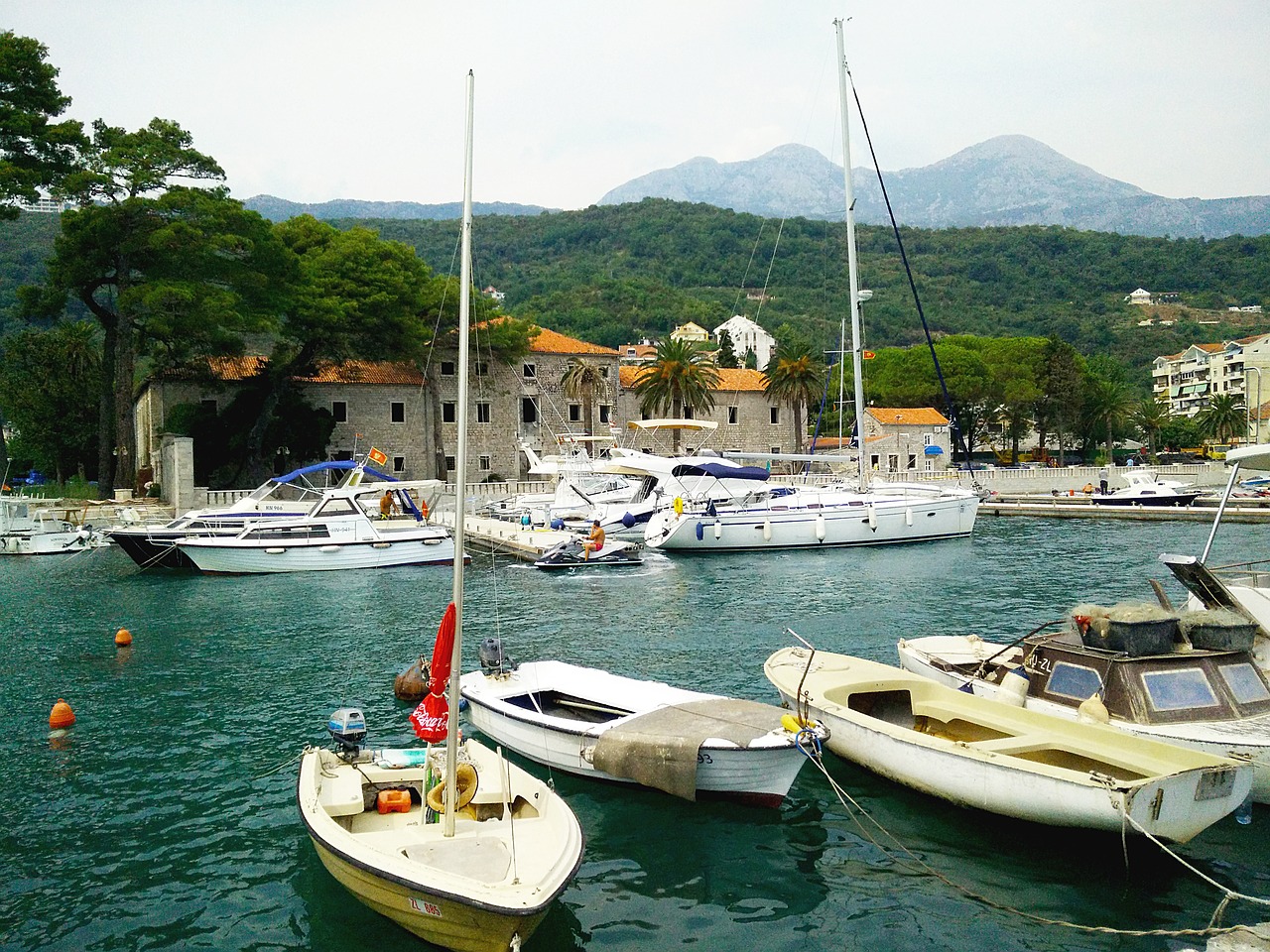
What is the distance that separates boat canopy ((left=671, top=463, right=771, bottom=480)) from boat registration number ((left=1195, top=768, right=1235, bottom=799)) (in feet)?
93.7

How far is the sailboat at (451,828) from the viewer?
677cm

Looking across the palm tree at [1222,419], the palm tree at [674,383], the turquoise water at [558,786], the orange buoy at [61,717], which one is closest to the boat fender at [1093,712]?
the turquoise water at [558,786]

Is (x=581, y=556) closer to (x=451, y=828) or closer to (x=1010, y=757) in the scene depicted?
(x=1010, y=757)

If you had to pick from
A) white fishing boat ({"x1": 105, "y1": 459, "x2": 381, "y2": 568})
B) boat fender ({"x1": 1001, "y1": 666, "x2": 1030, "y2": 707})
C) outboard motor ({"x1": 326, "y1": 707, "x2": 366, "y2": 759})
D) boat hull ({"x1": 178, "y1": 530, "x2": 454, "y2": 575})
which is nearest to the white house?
white fishing boat ({"x1": 105, "y1": 459, "x2": 381, "y2": 568})

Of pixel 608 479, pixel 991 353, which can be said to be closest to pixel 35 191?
pixel 608 479

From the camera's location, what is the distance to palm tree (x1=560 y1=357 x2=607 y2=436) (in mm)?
57412

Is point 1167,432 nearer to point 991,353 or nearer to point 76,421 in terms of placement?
point 991,353

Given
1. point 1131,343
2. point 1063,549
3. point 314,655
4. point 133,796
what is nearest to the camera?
point 133,796

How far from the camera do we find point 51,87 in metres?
40.4

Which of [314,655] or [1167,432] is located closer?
[314,655]

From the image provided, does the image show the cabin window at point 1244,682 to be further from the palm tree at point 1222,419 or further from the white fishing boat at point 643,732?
the palm tree at point 1222,419

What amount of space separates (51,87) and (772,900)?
46227mm

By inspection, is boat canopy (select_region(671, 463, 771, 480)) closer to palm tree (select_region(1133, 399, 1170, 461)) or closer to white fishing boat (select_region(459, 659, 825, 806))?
white fishing boat (select_region(459, 659, 825, 806))

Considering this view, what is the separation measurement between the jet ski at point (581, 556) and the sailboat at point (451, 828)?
68.1 ft
